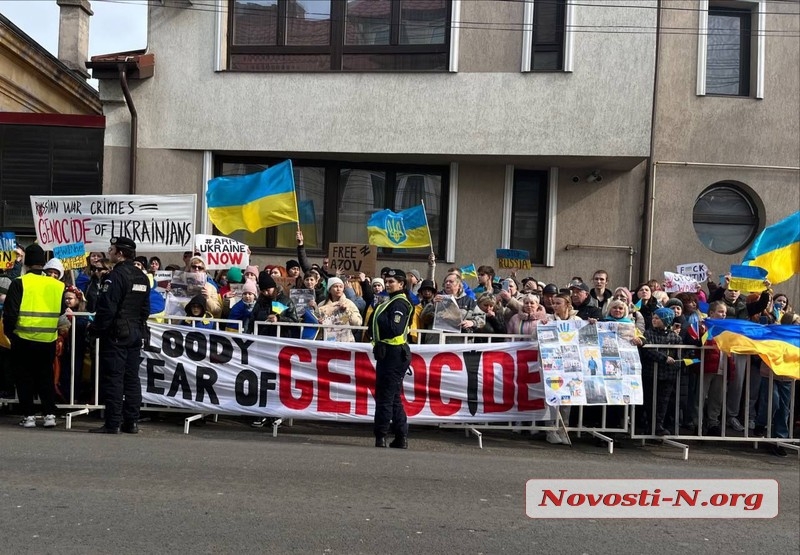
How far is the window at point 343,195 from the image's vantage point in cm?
1512

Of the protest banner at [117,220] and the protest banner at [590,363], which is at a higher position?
the protest banner at [117,220]

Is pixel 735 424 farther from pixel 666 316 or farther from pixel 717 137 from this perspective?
pixel 717 137

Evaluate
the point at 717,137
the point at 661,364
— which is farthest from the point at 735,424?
the point at 717,137

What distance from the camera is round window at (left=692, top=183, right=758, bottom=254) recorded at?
15.0 m

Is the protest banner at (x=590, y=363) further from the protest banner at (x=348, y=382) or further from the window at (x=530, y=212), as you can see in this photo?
the window at (x=530, y=212)

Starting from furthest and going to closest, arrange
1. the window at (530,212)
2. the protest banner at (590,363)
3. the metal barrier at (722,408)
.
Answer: the window at (530,212) < the metal barrier at (722,408) < the protest banner at (590,363)

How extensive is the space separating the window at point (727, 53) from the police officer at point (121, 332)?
11245mm

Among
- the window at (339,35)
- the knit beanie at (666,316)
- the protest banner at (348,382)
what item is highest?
the window at (339,35)

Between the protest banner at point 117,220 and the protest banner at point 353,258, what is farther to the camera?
the protest banner at point 353,258

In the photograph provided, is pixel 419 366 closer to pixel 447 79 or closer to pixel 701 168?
pixel 447 79

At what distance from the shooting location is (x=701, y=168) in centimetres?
1475

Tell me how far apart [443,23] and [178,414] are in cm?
846

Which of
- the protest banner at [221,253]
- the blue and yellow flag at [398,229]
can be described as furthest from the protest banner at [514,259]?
the protest banner at [221,253]

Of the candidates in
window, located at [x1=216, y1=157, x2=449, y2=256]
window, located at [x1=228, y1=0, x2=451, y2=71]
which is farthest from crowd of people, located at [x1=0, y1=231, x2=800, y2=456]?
window, located at [x1=228, y1=0, x2=451, y2=71]
